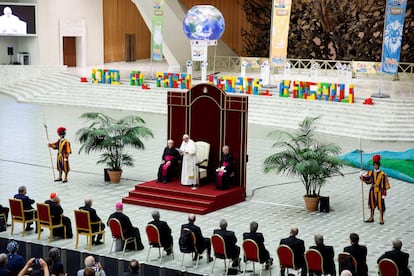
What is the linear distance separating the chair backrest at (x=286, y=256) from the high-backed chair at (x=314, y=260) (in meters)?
0.28

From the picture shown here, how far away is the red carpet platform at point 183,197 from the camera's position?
16250 mm

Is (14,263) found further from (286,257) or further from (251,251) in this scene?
(286,257)

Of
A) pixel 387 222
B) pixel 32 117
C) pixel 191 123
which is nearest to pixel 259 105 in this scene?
pixel 32 117

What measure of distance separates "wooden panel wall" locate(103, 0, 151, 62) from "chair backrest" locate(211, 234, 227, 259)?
105 ft

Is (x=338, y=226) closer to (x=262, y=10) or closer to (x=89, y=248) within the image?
(x=89, y=248)

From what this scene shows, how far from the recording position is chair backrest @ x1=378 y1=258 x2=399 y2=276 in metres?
11.1

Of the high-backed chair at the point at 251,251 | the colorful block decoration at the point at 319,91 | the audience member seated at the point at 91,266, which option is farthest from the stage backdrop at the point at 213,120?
the colorful block decoration at the point at 319,91

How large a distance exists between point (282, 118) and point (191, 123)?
1028 centimetres

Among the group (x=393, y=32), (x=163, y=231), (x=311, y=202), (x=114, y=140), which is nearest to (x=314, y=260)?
(x=163, y=231)

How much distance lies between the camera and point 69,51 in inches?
1630

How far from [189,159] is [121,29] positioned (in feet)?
95.0

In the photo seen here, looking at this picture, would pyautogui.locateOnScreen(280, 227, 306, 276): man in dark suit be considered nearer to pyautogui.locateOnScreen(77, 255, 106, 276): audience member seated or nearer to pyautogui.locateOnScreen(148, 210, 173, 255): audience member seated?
pyautogui.locateOnScreen(148, 210, 173, 255): audience member seated

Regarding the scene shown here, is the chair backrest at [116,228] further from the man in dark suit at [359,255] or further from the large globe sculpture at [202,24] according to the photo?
the large globe sculpture at [202,24]

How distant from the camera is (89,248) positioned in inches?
536
